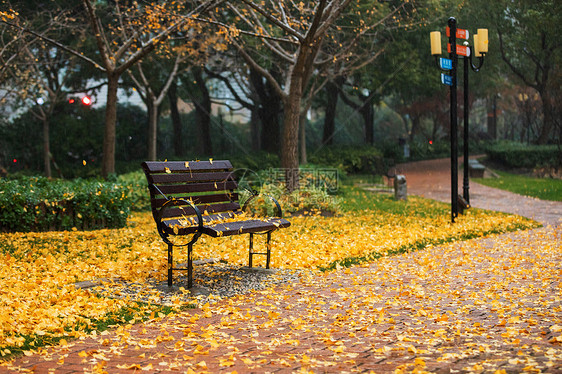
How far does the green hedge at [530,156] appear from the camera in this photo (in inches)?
1020

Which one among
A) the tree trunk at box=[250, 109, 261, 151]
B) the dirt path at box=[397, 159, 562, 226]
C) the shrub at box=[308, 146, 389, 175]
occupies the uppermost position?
the tree trunk at box=[250, 109, 261, 151]

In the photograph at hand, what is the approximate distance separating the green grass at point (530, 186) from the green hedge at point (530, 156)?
2867 millimetres

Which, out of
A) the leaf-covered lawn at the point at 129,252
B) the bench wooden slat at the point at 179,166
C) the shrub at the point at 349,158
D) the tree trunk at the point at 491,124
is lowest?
the leaf-covered lawn at the point at 129,252

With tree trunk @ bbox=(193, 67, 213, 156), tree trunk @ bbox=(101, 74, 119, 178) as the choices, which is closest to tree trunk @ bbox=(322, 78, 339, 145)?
tree trunk @ bbox=(193, 67, 213, 156)

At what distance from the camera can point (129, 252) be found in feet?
25.7

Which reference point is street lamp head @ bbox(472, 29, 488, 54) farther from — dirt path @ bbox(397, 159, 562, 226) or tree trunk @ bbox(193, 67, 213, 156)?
tree trunk @ bbox(193, 67, 213, 156)

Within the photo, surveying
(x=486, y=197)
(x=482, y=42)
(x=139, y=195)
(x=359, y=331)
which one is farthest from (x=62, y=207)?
(x=486, y=197)

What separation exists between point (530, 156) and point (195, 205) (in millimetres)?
23443

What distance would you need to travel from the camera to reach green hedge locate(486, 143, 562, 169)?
85.0 feet

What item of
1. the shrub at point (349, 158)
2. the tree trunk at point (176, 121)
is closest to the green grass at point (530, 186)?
the shrub at point (349, 158)

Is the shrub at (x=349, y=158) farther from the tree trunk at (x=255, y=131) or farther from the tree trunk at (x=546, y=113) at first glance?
the tree trunk at (x=546, y=113)

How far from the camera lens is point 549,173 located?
24.2m

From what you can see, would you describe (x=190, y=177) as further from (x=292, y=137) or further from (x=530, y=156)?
(x=530, y=156)

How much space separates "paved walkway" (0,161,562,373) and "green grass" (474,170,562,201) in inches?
423
